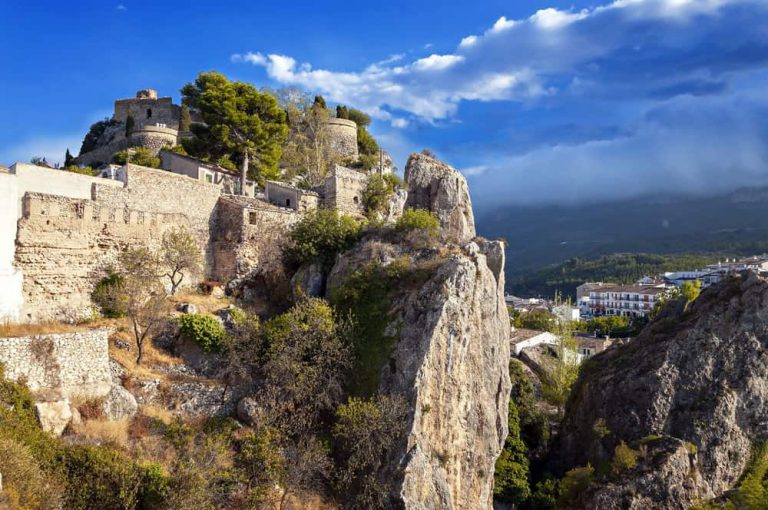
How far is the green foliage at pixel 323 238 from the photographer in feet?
96.4

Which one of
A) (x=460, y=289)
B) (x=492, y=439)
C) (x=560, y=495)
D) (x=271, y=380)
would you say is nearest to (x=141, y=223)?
(x=271, y=380)

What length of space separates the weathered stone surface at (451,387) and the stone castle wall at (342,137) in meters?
30.7

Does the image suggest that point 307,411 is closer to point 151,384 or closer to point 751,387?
point 151,384

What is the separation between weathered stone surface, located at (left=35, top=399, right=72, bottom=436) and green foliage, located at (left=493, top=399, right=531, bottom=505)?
20.6 meters

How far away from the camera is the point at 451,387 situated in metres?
23.9

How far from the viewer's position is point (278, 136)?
→ 138 feet

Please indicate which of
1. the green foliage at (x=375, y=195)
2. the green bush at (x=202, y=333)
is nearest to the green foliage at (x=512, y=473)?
the green foliage at (x=375, y=195)

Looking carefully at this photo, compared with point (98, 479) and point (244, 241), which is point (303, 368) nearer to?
point (98, 479)

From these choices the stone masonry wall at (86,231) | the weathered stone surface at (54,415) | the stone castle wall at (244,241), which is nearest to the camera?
the weathered stone surface at (54,415)

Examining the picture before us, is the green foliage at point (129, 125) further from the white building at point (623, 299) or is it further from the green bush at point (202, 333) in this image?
the white building at point (623, 299)

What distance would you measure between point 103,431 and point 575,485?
21.2 m

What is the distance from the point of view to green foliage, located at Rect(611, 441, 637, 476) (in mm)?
27047

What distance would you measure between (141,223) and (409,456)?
617 inches

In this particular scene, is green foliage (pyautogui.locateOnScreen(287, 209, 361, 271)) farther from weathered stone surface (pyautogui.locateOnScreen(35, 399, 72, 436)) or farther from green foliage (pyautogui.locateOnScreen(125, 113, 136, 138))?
green foliage (pyautogui.locateOnScreen(125, 113, 136, 138))
